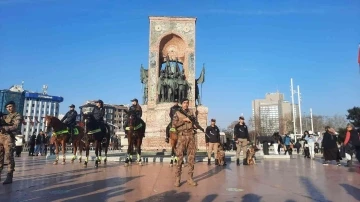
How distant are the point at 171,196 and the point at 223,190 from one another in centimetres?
110

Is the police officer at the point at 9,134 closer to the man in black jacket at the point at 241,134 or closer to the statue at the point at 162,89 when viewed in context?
the man in black jacket at the point at 241,134

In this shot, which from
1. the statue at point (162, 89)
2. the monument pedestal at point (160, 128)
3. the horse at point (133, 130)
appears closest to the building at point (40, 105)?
the statue at point (162, 89)

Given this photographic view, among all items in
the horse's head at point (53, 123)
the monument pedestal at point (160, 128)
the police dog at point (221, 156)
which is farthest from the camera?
the monument pedestal at point (160, 128)

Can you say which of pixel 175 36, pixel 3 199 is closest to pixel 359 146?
pixel 3 199

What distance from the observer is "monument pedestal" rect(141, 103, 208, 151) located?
896 inches

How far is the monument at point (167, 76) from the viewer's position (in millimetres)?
23297

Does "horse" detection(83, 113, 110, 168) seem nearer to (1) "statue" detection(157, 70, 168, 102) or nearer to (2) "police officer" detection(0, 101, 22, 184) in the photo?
(2) "police officer" detection(0, 101, 22, 184)

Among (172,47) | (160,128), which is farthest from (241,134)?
(172,47)

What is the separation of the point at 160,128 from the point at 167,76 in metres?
4.55

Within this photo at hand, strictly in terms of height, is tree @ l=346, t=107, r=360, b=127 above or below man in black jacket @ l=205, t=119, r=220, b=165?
above

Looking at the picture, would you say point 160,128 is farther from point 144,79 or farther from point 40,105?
point 40,105

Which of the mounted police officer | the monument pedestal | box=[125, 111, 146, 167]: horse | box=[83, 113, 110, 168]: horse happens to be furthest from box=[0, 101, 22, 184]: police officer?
the monument pedestal

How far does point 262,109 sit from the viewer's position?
121 m

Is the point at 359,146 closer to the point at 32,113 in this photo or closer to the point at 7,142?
the point at 7,142
